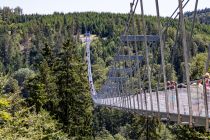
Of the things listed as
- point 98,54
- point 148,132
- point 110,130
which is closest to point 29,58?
point 98,54

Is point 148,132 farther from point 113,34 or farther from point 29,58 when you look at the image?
point 113,34

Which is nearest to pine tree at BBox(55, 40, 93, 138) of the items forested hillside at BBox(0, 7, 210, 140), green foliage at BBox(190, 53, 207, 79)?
forested hillside at BBox(0, 7, 210, 140)

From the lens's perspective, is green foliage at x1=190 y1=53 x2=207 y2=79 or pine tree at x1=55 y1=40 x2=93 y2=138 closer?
green foliage at x1=190 y1=53 x2=207 y2=79

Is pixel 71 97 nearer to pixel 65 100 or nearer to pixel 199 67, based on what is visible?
pixel 65 100

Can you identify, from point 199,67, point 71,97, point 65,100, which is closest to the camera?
point 199,67

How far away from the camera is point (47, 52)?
43188mm

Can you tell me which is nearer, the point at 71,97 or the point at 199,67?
the point at 199,67

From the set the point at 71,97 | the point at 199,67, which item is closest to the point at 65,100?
the point at 71,97

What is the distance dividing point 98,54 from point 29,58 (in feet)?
86.7

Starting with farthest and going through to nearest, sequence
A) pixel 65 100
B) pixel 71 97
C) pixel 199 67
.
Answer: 1. pixel 71 97
2. pixel 65 100
3. pixel 199 67

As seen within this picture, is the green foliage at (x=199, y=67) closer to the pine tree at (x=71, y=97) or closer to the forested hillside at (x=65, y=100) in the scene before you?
the forested hillside at (x=65, y=100)

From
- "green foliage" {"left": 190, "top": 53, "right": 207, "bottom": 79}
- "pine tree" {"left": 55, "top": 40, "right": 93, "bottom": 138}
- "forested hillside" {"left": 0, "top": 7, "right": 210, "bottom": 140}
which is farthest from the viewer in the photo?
"pine tree" {"left": 55, "top": 40, "right": 93, "bottom": 138}

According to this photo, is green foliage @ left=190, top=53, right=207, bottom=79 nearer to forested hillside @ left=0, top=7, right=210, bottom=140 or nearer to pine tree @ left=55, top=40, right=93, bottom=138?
forested hillside @ left=0, top=7, right=210, bottom=140

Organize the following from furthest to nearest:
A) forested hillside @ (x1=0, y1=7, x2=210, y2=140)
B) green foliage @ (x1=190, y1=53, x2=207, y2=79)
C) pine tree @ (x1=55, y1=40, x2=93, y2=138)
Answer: pine tree @ (x1=55, y1=40, x2=93, y2=138)
green foliage @ (x1=190, y1=53, x2=207, y2=79)
forested hillside @ (x1=0, y1=7, x2=210, y2=140)
